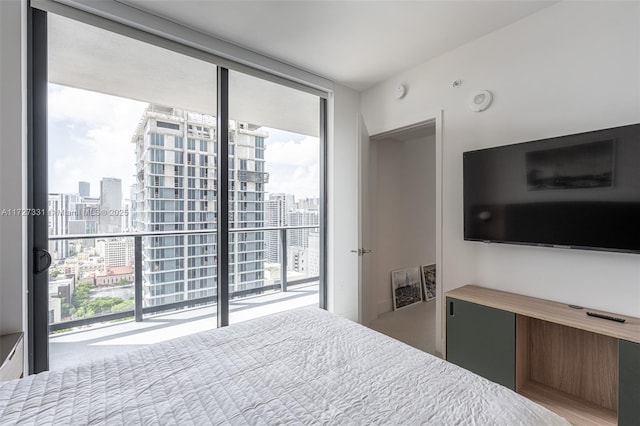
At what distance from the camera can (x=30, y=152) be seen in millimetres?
1733

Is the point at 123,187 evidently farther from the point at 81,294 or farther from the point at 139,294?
the point at 139,294

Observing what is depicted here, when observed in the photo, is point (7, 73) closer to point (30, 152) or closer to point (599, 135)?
point (30, 152)

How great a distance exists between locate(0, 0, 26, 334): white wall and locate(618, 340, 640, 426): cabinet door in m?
3.24

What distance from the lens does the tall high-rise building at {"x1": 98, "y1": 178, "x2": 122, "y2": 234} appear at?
7.14ft

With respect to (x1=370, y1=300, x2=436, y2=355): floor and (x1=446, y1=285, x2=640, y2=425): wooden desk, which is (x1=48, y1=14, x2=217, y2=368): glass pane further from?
(x1=446, y1=285, x2=640, y2=425): wooden desk

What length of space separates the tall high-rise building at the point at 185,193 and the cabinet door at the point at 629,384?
2728 millimetres

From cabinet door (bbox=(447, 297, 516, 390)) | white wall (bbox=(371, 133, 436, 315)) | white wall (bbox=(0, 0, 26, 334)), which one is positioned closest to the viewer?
white wall (bbox=(0, 0, 26, 334))

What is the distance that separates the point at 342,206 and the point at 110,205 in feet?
7.11

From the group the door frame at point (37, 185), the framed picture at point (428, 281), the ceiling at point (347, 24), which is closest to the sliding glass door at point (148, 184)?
the door frame at point (37, 185)

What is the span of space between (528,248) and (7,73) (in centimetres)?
345

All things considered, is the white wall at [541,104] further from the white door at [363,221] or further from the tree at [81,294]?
the tree at [81,294]

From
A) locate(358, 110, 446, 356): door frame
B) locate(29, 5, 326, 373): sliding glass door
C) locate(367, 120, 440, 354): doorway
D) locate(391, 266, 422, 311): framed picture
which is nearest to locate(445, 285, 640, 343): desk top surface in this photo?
locate(358, 110, 446, 356): door frame

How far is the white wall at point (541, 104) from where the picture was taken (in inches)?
65.3

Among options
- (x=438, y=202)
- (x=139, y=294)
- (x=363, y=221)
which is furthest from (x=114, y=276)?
(x=438, y=202)
